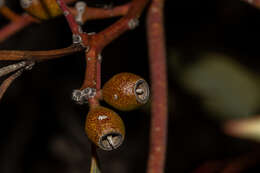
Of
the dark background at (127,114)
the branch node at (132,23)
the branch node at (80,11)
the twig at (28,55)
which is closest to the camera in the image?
the twig at (28,55)

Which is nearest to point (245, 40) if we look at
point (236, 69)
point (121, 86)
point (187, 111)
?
point (236, 69)

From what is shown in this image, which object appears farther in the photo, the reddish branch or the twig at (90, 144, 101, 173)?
the reddish branch

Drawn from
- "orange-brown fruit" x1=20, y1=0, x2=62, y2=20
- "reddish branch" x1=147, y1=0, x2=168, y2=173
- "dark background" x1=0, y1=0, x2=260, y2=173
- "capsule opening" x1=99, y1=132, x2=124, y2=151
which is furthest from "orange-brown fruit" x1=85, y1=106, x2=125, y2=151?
"dark background" x1=0, y1=0, x2=260, y2=173

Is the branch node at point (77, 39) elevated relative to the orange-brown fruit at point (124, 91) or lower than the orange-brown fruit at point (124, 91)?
elevated

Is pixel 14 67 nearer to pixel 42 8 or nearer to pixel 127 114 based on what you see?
pixel 42 8

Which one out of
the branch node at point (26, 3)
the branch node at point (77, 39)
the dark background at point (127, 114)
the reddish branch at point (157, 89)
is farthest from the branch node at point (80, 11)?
the dark background at point (127, 114)

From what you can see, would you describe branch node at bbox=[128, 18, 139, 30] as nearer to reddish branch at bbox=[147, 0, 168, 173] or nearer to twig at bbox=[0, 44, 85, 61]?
reddish branch at bbox=[147, 0, 168, 173]

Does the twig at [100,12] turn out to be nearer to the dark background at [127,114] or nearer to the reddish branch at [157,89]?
the reddish branch at [157,89]
